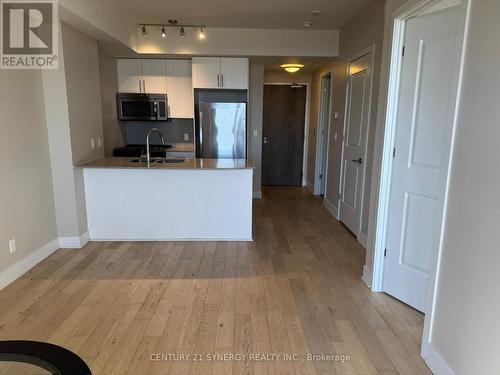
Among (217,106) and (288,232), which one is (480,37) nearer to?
(288,232)

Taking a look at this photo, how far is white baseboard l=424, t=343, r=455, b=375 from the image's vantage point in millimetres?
1809

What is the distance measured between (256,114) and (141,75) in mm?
2003

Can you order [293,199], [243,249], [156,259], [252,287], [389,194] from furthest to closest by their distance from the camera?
[293,199] < [243,249] < [156,259] < [252,287] < [389,194]

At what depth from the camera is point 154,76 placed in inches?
212

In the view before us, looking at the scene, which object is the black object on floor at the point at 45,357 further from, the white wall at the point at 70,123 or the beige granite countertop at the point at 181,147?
the beige granite countertop at the point at 181,147

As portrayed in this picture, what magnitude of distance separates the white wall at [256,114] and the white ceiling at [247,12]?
1.09m

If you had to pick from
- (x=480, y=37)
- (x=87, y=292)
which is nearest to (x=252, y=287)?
(x=87, y=292)

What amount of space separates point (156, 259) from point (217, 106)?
2.79m

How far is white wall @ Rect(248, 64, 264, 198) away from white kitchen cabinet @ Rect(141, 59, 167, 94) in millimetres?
1473

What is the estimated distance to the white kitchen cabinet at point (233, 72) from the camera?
203 inches

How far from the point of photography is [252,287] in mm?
2877

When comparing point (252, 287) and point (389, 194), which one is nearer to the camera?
point (389, 194)

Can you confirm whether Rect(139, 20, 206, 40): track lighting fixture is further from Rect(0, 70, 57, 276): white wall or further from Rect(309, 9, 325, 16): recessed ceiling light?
Rect(0, 70, 57, 276): white wall

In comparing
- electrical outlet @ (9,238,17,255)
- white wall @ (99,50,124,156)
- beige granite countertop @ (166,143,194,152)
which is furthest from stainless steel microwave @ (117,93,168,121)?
electrical outlet @ (9,238,17,255)
